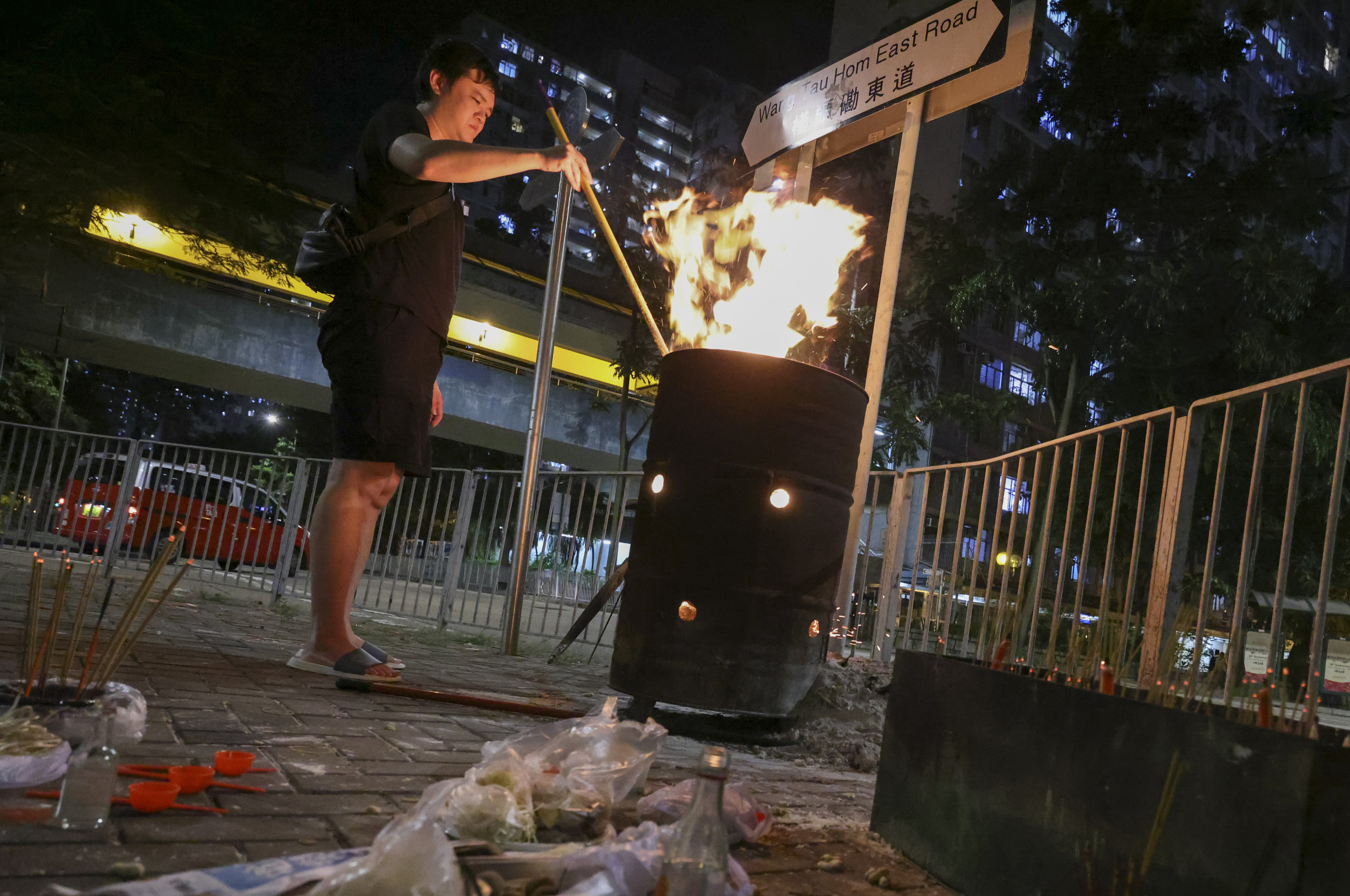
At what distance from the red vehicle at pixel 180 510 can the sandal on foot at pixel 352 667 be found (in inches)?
251

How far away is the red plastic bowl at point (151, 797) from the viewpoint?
188 centimetres

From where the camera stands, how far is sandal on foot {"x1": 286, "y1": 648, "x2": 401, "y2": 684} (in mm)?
3867

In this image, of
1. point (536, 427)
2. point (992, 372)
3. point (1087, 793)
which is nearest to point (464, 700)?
point (1087, 793)

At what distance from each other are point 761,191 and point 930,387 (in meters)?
17.9

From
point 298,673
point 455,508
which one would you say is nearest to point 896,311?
point 455,508

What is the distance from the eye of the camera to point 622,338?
24.7 meters

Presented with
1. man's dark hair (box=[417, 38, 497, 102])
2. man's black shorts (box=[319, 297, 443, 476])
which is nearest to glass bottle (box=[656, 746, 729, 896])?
man's black shorts (box=[319, 297, 443, 476])

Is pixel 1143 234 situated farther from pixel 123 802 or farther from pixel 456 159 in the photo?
pixel 123 802

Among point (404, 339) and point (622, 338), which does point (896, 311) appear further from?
point (404, 339)

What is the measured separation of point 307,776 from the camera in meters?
2.37

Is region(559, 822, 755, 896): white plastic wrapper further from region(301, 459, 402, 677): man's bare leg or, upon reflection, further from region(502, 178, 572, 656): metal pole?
region(502, 178, 572, 656): metal pole

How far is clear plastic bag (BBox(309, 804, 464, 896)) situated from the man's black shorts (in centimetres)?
249

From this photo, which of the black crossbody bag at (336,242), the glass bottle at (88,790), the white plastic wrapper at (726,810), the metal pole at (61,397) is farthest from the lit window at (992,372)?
the glass bottle at (88,790)

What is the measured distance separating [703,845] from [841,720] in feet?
9.33
